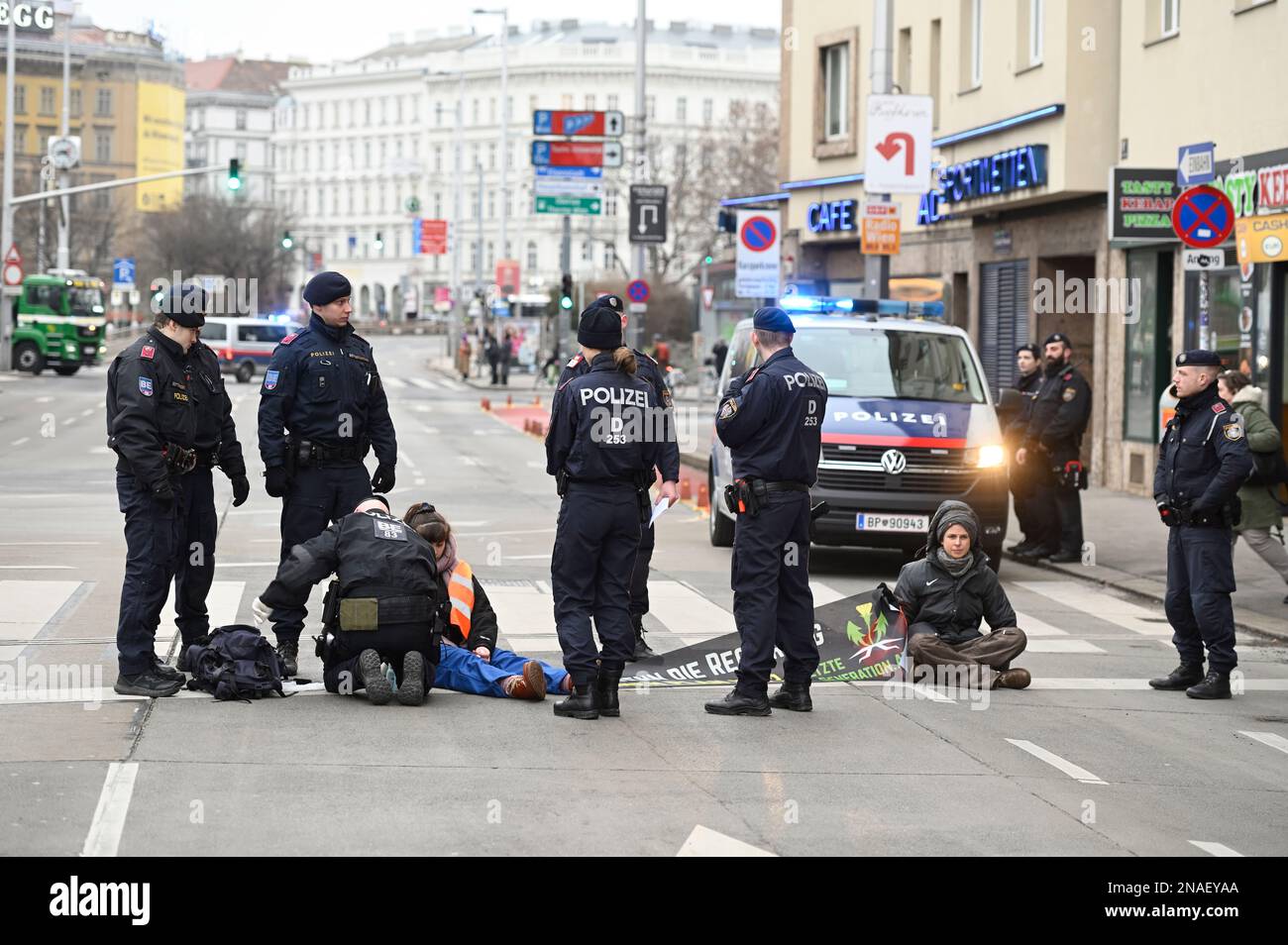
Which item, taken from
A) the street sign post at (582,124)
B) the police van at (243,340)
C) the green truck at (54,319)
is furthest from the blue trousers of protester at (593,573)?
the police van at (243,340)

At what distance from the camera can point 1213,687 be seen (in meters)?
11.0

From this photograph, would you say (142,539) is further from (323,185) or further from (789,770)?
(323,185)

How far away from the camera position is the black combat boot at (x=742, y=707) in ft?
32.0

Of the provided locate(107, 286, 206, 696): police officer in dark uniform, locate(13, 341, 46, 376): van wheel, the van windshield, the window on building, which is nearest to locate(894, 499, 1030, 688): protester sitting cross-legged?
locate(107, 286, 206, 696): police officer in dark uniform

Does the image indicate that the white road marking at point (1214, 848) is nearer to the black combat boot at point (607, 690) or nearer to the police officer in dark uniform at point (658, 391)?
the black combat boot at point (607, 690)

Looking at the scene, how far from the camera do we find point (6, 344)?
59906mm

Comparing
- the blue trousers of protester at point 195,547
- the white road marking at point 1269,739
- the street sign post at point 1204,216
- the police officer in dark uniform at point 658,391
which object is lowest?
the white road marking at point 1269,739

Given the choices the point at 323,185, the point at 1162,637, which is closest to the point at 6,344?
the point at 1162,637

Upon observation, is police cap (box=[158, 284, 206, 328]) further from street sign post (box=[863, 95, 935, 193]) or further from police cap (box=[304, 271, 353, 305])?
street sign post (box=[863, 95, 935, 193])

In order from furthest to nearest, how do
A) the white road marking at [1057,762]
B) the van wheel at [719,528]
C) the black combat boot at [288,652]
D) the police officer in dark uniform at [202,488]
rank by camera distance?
the van wheel at [719,528] < the black combat boot at [288,652] < the police officer in dark uniform at [202,488] < the white road marking at [1057,762]

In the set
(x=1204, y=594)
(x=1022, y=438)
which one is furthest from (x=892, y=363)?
(x=1204, y=594)

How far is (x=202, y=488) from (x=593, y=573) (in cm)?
198

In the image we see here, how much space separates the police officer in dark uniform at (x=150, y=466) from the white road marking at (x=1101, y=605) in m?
6.94
